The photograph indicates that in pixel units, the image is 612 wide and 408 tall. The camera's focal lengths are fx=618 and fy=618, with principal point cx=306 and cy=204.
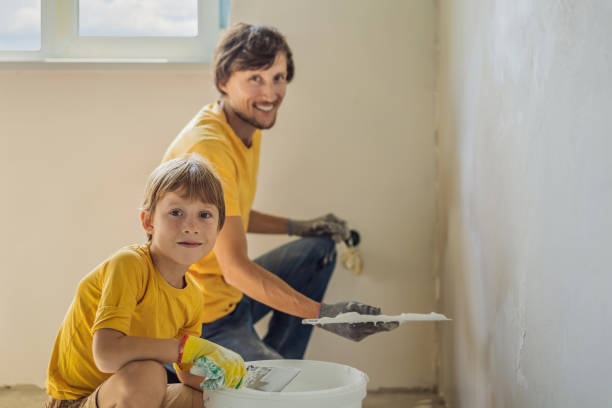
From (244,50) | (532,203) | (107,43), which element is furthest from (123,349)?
(107,43)

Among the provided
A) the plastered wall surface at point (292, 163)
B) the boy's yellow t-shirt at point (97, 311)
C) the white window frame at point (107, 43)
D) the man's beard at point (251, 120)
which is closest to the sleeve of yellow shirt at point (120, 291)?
the boy's yellow t-shirt at point (97, 311)

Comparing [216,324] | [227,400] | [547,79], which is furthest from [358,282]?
[547,79]

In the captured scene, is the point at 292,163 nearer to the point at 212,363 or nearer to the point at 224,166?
the point at 224,166

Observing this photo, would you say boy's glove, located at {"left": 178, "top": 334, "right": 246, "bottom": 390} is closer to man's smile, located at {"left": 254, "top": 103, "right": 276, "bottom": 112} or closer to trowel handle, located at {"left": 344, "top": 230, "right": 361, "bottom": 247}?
man's smile, located at {"left": 254, "top": 103, "right": 276, "bottom": 112}

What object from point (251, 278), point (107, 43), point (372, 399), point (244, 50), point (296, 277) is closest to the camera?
point (251, 278)

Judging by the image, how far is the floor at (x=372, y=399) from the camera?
5.69 feet

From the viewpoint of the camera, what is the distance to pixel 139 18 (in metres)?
1.97

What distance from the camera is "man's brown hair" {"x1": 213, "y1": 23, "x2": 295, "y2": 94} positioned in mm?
1508

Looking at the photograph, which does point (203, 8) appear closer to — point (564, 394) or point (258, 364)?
point (258, 364)

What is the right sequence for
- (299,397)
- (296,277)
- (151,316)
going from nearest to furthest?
(299,397) → (151,316) → (296,277)

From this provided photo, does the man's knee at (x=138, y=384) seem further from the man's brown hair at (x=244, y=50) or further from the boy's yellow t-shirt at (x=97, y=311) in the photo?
the man's brown hair at (x=244, y=50)

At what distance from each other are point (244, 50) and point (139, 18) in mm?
641

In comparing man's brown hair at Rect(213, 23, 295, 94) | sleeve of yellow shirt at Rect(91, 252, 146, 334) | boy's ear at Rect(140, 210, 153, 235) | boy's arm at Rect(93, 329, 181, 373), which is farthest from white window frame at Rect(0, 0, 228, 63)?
boy's arm at Rect(93, 329, 181, 373)

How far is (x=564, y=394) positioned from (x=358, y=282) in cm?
103
